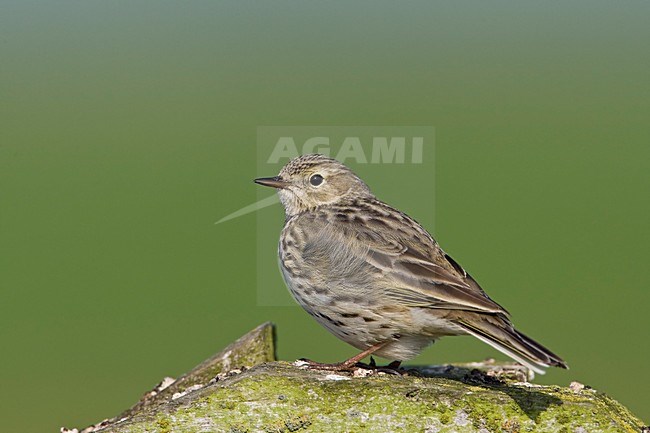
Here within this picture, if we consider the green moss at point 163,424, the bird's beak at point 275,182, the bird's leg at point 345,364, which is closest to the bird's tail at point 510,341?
the bird's leg at point 345,364

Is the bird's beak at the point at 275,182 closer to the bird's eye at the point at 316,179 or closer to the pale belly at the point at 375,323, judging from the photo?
the bird's eye at the point at 316,179

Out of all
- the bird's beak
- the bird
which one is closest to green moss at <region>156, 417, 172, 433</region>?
the bird

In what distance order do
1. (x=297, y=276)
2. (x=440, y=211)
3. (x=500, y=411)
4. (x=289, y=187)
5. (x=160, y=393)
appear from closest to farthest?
(x=500, y=411) → (x=160, y=393) → (x=297, y=276) → (x=289, y=187) → (x=440, y=211)

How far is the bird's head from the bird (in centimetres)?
83

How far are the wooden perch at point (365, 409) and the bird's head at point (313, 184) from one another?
4.42 metres

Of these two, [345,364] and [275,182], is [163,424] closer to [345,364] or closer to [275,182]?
[345,364]

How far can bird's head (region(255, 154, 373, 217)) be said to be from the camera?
11805 mm

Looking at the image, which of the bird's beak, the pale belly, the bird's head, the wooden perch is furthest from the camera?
the bird's beak

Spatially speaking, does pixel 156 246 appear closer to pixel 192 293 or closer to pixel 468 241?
pixel 192 293

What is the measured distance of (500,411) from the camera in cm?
678

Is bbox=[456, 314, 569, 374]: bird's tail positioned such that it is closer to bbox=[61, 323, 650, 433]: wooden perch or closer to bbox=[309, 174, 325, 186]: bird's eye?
bbox=[61, 323, 650, 433]: wooden perch

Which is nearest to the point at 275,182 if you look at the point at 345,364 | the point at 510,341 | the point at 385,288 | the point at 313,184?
the point at 313,184

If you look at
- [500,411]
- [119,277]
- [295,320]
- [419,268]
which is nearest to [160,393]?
[419,268]

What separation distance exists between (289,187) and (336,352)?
465 inches
